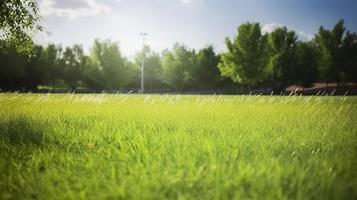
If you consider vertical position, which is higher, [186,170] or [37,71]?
[37,71]

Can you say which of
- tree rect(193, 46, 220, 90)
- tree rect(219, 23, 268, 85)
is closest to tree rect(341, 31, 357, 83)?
tree rect(219, 23, 268, 85)

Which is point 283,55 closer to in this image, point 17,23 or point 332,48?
point 332,48

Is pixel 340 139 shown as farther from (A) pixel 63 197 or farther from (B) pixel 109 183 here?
(A) pixel 63 197

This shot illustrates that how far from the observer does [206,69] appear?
6172cm

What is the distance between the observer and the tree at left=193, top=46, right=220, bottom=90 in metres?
61.2

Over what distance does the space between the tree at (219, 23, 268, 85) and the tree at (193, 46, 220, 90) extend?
1189 centimetres

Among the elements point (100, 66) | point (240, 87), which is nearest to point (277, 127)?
point (100, 66)

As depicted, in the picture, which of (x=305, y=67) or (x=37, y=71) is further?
(x=37, y=71)

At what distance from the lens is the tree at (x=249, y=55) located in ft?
159

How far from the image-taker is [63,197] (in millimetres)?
2992

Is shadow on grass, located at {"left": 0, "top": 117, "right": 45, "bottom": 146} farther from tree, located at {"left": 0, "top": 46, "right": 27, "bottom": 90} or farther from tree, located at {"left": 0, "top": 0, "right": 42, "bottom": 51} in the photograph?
tree, located at {"left": 0, "top": 46, "right": 27, "bottom": 90}

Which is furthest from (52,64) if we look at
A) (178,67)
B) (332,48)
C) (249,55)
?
(332,48)

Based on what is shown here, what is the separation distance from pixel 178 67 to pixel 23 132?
54.3m

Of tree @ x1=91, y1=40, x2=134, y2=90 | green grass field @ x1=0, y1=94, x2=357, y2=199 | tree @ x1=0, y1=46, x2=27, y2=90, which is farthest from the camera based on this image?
tree @ x1=91, y1=40, x2=134, y2=90
